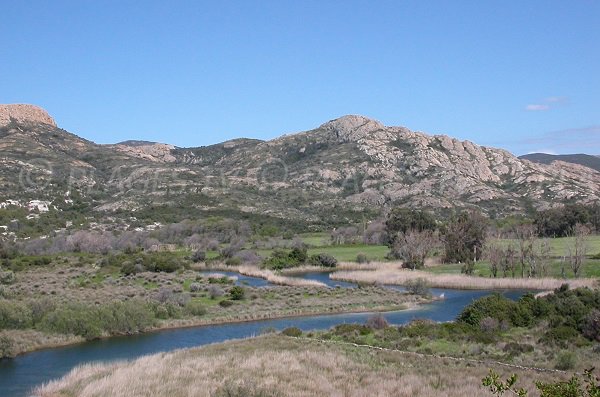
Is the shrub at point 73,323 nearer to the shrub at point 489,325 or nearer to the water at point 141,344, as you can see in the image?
the water at point 141,344

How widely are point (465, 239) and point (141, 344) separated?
175 ft

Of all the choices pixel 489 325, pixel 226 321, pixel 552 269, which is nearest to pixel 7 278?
pixel 226 321

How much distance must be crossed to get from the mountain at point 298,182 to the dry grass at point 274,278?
56.4 meters

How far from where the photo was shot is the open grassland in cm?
2211

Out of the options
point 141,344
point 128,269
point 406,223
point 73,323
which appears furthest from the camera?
point 406,223

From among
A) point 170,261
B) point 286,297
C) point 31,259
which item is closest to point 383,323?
point 286,297

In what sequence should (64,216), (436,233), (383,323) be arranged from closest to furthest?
1. (383,323)
2. (436,233)
3. (64,216)

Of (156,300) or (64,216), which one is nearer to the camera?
(156,300)

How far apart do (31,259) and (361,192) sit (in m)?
107

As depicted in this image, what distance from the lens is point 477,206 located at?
152500 mm

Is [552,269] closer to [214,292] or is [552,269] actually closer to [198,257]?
[214,292]

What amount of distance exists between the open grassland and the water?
255 centimetres

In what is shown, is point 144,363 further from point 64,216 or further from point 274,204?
point 274,204

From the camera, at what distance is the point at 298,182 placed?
182 metres
